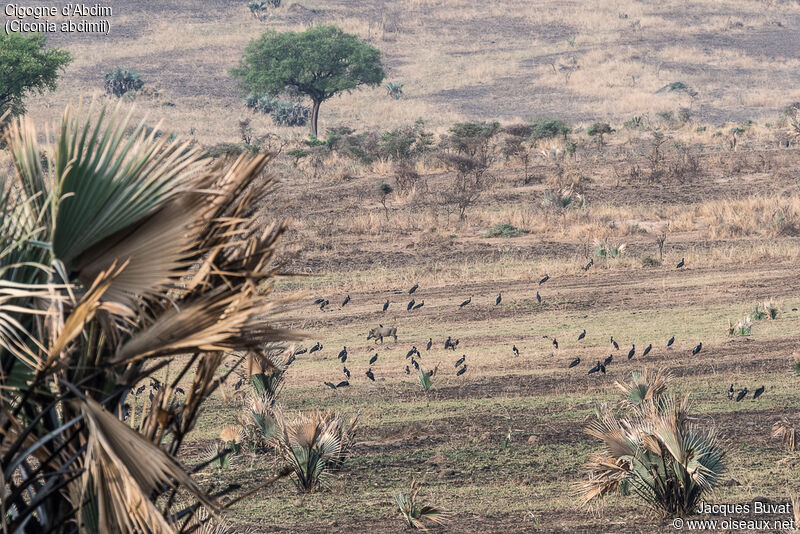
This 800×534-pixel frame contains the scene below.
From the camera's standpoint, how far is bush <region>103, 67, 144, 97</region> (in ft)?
198

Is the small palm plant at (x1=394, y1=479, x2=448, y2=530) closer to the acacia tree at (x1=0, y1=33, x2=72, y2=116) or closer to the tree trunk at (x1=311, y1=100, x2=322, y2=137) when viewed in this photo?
the acacia tree at (x1=0, y1=33, x2=72, y2=116)

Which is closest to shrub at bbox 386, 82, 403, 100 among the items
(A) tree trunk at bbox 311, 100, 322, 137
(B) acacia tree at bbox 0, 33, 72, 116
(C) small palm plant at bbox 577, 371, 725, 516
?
(A) tree trunk at bbox 311, 100, 322, 137

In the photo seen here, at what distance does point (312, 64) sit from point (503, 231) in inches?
1135

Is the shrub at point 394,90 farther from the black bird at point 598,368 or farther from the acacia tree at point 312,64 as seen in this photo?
the black bird at point 598,368

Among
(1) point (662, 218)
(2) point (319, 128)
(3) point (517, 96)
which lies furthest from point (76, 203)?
(3) point (517, 96)

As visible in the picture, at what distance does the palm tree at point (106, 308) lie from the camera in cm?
379

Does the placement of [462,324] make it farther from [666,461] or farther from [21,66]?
[21,66]

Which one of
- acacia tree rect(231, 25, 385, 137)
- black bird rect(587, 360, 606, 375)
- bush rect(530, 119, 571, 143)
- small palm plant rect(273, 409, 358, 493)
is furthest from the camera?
acacia tree rect(231, 25, 385, 137)

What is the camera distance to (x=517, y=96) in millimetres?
66250

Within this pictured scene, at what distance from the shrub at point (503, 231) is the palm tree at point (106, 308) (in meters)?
22.7

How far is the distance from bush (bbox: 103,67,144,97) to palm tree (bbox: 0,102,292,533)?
57792 mm

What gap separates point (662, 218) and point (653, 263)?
206 inches

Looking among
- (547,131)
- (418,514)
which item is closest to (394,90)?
(547,131)

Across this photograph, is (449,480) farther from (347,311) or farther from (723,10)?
(723,10)
